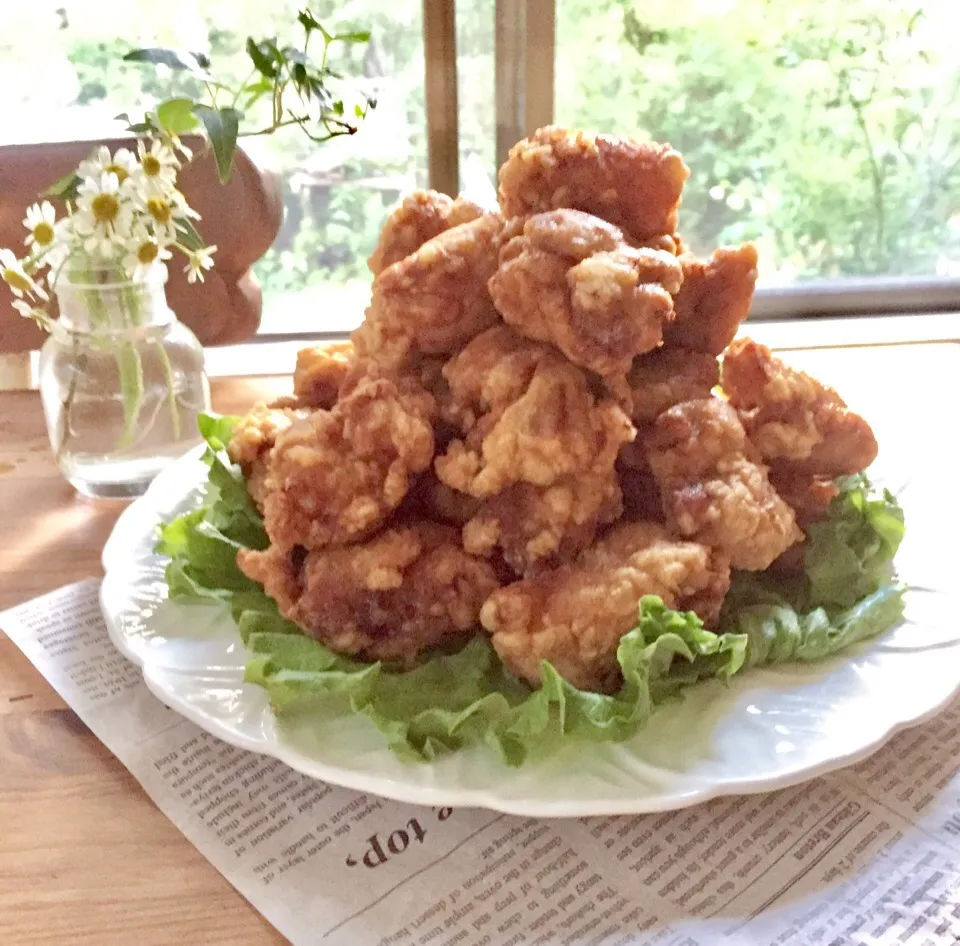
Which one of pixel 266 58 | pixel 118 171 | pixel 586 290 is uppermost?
pixel 266 58

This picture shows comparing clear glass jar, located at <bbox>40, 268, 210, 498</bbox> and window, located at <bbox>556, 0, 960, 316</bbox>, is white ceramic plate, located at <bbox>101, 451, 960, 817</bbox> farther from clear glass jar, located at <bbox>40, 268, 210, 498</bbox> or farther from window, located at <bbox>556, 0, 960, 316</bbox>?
window, located at <bbox>556, 0, 960, 316</bbox>

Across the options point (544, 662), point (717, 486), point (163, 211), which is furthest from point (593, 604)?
point (163, 211)

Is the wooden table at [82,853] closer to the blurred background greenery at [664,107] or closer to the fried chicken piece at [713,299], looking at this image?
the fried chicken piece at [713,299]

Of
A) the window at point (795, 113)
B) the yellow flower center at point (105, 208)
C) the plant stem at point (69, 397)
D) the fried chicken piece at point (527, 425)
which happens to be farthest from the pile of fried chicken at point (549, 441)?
the window at point (795, 113)

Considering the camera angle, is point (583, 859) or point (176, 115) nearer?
point (583, 859)

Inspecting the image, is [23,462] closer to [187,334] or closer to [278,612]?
[187,334]

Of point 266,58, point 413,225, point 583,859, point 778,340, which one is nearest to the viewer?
point 583,859

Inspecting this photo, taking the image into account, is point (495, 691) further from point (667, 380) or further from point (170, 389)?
point (170, 389)
